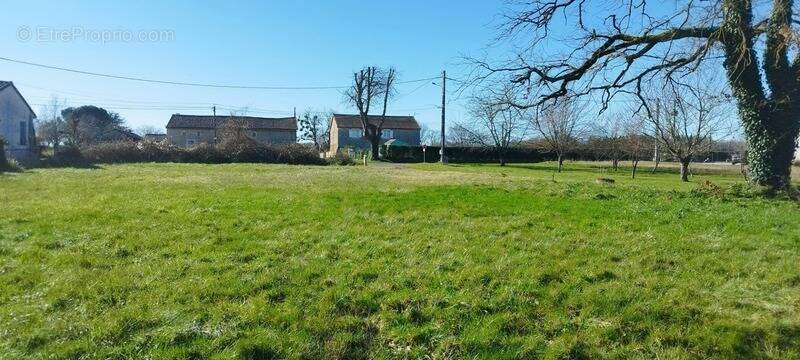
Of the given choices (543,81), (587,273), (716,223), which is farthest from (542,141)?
(587,273)

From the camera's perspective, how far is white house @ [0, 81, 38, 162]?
A: 95.0 ft

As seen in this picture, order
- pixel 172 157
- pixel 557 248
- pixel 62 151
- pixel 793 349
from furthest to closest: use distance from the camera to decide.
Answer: pixel 172 157 < pixel 62 151 < pixel 557 248 < pixel 793 349

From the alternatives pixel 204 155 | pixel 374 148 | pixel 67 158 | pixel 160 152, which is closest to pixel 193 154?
pixel 204 155

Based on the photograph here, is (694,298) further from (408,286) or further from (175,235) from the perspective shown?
(175,235)

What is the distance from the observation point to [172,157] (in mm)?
35344

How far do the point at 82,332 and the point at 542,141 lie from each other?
4861cm

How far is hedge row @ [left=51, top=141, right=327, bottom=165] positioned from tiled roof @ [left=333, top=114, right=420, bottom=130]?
1180 inches

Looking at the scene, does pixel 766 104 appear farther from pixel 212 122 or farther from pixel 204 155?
pixel 212 122

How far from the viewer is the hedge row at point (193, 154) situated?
31375mm

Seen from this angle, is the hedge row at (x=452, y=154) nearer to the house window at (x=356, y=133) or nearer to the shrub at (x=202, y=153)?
the shrub at (x=202, y=153)

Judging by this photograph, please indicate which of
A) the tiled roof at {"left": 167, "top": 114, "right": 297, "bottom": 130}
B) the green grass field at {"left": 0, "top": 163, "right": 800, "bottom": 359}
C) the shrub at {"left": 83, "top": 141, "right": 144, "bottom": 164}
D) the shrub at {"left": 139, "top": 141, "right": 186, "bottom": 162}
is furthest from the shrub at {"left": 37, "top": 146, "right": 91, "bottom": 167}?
the tiled roof at {"left": 167, "top": 114, "right": 297, "bottom": 130}

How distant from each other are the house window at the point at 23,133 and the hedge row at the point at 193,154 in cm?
493

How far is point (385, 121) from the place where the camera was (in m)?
71.4

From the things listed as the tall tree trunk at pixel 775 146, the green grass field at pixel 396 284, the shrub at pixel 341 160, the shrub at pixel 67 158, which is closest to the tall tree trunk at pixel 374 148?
the shrub at pixel 341 160
